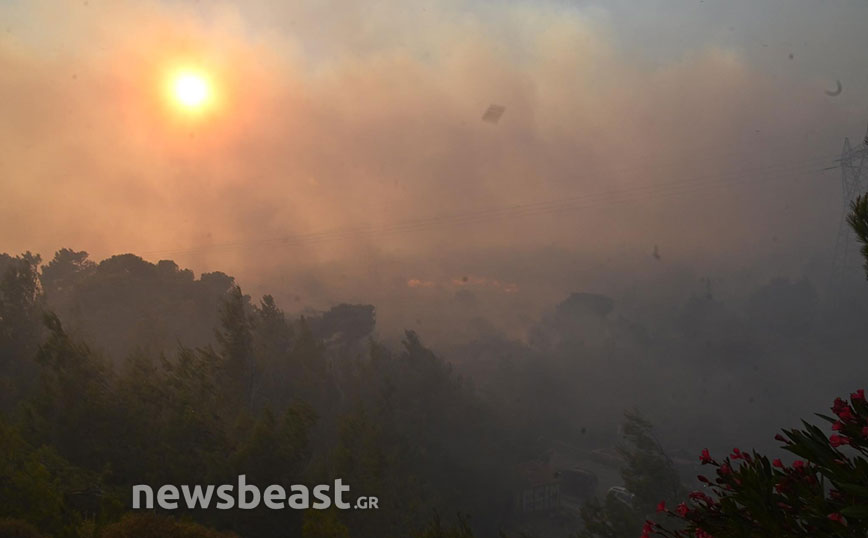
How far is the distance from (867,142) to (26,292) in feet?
146

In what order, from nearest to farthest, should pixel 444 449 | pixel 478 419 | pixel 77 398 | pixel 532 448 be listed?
pixel 77 398 < pixel 444 449 < pixel 478 419 < pixel 532 448

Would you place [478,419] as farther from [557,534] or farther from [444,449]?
[557,534]

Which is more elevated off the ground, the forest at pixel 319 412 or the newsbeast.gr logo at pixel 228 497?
the forest at pixel 319 412

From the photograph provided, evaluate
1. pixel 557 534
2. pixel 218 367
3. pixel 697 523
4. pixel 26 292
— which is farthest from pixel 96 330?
pixel 697 523

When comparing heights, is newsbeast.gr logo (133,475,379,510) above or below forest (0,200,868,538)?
below

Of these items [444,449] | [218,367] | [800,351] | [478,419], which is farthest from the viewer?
[800,351]

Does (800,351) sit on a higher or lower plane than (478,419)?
higher

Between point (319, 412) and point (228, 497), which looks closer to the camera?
point (228, 497)

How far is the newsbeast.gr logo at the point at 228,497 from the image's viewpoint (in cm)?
1844

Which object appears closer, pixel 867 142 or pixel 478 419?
pixel 867 142

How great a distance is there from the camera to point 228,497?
19.0 metres

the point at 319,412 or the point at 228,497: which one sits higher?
the point at 319,412

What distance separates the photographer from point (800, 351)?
10531 cm

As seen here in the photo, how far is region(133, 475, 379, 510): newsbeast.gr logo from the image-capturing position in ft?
60.5
